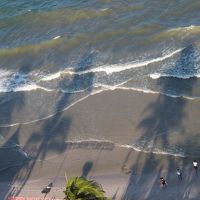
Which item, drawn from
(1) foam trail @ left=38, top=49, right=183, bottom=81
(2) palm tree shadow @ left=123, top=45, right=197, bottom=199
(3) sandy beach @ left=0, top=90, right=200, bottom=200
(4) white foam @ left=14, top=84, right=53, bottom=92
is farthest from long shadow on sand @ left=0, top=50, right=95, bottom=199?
(2) palm tree shadow @ left=123, top=45, right=197, bottom=199

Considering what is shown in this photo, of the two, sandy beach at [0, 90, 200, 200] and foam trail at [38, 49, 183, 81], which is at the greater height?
foam trail at [38, 49, 183, 81]

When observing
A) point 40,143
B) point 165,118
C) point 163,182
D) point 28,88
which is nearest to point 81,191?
point 163,182

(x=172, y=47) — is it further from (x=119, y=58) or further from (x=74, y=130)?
(x=74, y=130)

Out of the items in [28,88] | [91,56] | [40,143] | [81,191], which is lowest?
[81,191]

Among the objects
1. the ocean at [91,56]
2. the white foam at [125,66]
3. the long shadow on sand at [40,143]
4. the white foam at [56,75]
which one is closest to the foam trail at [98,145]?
the ocean at [91,56]

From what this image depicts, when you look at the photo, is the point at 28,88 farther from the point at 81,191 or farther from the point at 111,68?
the point at 81,191

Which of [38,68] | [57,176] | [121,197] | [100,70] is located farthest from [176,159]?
[38,68]

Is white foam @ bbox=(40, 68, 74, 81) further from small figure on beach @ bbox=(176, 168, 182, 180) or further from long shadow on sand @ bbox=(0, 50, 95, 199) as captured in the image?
small figure on beach @ bbox=(176, 168, 182, 180)
